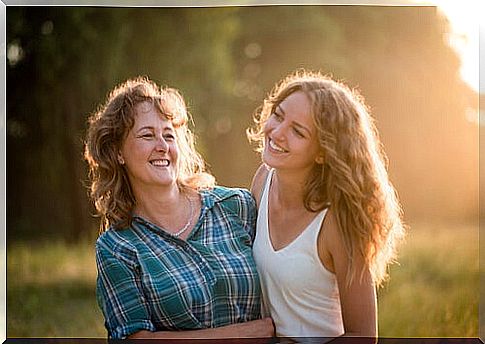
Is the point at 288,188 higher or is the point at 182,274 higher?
the point at 288,188

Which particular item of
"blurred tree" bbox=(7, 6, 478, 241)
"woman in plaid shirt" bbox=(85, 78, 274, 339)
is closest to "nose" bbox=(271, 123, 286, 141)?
"blurred tree" bbox=(7, 6, 478, 241)

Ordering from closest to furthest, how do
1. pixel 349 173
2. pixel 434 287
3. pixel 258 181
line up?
pixel 349 173 → pixel 258 181 → pixel 434 287

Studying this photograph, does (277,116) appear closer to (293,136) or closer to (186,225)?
(293,136)

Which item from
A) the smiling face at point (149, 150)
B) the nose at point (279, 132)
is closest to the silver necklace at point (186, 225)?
the smiling face at point (149, 150)

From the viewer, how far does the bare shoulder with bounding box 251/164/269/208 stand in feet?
15.7

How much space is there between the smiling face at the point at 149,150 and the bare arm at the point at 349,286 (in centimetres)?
76

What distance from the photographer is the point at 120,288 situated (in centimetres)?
464

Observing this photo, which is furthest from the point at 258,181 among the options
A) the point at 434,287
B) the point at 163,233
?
the point at 434,287

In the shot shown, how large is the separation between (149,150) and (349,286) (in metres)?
1.10

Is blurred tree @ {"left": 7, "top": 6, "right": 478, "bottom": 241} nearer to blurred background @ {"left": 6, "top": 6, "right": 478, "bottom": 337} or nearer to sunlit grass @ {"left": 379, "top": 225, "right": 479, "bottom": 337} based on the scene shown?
blurred background @ {"left": 6, "top": 6, "right": 478, "bottom": 337}

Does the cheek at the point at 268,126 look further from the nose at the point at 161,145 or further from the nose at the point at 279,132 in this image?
the nose at the point at 161,145

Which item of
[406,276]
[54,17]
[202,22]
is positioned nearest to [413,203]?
[406,276]

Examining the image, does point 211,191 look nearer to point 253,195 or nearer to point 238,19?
point 253,195

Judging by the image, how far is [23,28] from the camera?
4898 millimetres
